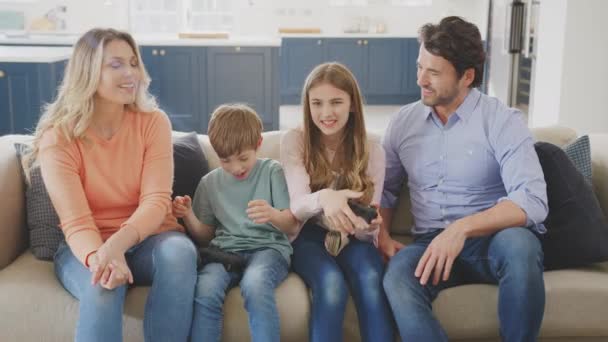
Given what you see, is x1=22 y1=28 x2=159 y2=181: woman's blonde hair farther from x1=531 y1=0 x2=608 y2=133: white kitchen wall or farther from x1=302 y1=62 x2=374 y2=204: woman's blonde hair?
x1=531 y1=0 x2=608 y2=133: white kitchen wall

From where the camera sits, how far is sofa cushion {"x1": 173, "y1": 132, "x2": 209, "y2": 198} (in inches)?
89.0

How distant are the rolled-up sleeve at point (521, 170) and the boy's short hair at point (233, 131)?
689mm

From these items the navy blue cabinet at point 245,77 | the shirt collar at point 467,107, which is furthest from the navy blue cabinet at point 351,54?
the shirt collar at point 467,107

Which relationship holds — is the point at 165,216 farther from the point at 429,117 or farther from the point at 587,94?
the point at 587,94

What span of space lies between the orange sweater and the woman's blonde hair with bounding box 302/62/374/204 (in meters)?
0.41

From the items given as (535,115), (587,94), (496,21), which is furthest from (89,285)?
(496,21)

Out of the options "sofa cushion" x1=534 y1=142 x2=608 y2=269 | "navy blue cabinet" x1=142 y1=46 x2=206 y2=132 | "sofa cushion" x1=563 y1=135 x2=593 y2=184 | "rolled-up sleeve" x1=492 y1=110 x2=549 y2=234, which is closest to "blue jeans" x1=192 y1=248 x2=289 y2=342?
"rolled-up sleeve" x1=492 y1=110 x2=549 y2=234

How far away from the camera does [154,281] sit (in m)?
1.79

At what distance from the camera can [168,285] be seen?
1.75 m

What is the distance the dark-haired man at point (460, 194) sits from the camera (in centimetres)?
177

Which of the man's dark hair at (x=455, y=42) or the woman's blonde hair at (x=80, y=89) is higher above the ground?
the man's dark hair at (x=455, y=42)

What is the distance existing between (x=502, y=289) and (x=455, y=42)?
0.71m

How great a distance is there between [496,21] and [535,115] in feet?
4.56

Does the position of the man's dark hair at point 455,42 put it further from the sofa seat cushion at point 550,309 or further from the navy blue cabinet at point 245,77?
the navy blue cabinet at point 245,77
